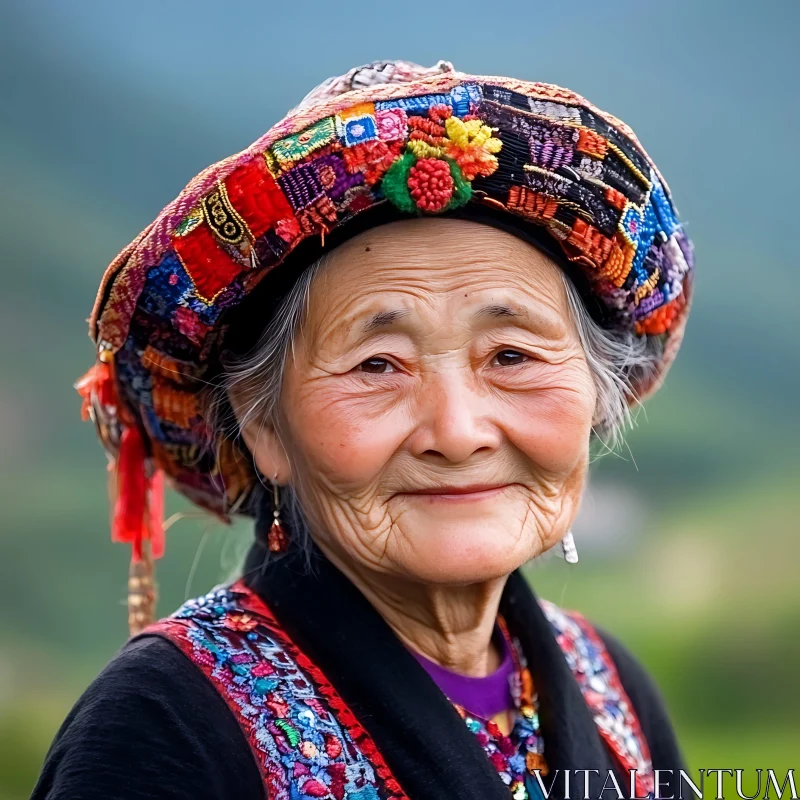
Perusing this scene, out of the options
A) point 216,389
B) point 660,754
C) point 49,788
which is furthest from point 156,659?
point 660,754

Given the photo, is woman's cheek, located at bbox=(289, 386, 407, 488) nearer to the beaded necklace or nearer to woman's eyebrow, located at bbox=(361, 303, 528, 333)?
woman's eyebrow, located at bbox=(361, 303, 528, 333)

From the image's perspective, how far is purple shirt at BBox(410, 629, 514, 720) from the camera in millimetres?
2006

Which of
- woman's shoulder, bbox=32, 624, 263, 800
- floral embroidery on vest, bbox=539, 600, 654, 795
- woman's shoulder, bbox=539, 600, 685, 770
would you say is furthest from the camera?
woman's shoulder, bbox=539, 600, 685, 770

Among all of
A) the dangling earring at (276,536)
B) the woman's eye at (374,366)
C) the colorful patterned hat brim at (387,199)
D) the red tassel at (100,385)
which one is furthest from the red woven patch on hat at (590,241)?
the red tassel at (100,385)

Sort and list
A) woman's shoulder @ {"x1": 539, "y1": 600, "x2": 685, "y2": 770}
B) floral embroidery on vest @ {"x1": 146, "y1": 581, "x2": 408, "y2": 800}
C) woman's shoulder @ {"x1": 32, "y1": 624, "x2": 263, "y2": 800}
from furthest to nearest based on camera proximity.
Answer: woman's shoulder @ {"x1": 539, "y1": 600, "x2": 685, "y2": 770} < floral embroidery on vest @ {"x1": 146, "y1": 581, "x2": 408, "y2": 800} < woman's shoulder @ {"x1": 32, "y1": 624, "x2": 263, "y2": 800}

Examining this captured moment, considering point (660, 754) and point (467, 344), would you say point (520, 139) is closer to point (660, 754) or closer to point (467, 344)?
point (467, 344)

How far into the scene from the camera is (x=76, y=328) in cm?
580

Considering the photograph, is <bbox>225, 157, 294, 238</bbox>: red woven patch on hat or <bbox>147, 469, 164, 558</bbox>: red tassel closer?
<bbox>225, 157, 294, 238</bbox>: red woven patch on hat

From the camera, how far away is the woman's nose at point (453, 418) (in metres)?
1.74

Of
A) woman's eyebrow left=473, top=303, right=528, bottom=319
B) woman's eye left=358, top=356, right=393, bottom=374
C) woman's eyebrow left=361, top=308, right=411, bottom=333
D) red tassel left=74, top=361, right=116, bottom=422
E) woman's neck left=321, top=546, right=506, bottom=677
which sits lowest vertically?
woman's neck left=321, top=546, right=506, bottom=677

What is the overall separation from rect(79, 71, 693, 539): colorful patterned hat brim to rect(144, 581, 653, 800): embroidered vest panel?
0.53 metres

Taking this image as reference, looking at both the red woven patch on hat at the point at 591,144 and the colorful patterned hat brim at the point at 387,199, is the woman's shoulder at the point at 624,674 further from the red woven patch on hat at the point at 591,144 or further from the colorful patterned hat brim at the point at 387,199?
the red woven patch on hat at the point at 591,144

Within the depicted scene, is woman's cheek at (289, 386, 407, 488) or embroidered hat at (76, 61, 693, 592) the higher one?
embroidered hat at (76, 61, 693, 592)

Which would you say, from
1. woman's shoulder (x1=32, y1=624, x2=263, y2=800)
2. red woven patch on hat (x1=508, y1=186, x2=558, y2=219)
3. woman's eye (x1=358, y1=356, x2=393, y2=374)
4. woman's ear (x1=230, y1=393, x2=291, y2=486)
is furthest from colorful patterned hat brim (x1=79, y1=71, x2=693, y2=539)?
woman's shoulder (x1=32, y1=624, x2=263, y2=800)
